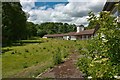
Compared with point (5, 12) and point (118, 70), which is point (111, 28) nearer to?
point (118, 70)

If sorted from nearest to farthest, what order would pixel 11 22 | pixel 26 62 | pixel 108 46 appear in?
1. pixel 108 46
2. pixel 26 62
3. pixel 11 22

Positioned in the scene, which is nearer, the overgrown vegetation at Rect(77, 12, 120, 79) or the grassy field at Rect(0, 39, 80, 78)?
the overgrown vegetation at Rect(77, 12, 120, 79)

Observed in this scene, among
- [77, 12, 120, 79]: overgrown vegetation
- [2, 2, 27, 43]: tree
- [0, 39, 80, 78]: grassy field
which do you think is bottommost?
[0, 39, 80, 78]: grassy field

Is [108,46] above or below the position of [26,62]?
above

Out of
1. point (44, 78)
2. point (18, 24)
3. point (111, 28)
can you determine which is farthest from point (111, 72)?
point (18, 24)

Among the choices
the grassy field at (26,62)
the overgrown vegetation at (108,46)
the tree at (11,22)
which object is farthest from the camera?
the tree at (11,22)

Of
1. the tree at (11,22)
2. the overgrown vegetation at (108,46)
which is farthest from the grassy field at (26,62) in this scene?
the tree at (11,22)

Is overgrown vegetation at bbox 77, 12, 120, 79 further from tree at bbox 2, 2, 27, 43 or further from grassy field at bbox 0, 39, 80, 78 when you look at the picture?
tree at bbox 2, 2, 27, 43

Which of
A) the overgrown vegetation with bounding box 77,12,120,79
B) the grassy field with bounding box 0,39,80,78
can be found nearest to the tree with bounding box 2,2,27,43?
the grassy field with bounding box 0,39,80,78

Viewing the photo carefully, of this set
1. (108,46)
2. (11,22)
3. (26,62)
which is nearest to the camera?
(108,46)

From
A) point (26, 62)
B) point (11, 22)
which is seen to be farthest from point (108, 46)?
point (11, 22)

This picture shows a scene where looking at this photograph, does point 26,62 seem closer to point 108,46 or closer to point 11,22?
point 108,46

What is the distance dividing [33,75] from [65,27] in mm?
102528

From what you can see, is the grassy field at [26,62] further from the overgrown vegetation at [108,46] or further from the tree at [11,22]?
the tree at [11,22]
